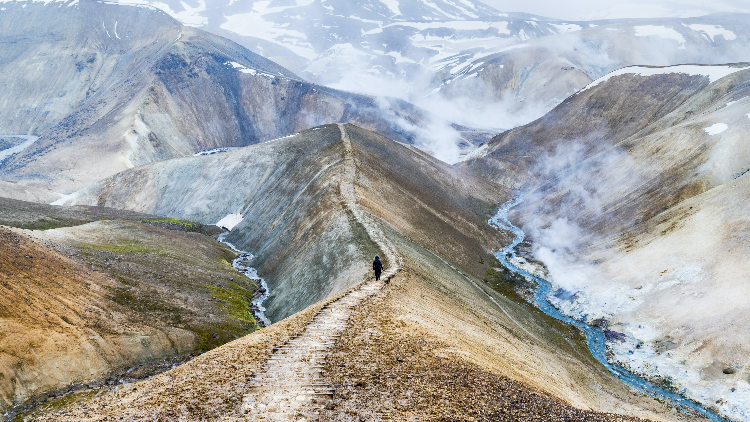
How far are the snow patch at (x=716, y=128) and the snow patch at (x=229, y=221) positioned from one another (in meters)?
85.6

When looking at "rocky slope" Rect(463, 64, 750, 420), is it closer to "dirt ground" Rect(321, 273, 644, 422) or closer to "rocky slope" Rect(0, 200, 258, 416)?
"dirt ground" Rect(321, 273, 644, 422)

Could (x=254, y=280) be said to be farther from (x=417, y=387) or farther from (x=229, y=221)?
(x=417, y=387)

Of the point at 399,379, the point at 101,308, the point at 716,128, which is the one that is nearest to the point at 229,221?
the point at 101,308

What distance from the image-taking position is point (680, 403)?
45.9m

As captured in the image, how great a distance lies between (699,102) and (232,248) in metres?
103

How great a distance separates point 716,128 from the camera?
92.1 m

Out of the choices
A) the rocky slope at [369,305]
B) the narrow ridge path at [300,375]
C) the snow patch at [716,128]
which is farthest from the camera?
the snow patch at [716,128]

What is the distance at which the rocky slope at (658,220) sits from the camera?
171 ft

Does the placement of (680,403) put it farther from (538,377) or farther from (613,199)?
(613,199)

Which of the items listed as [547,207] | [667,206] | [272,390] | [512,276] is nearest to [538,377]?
[272,390]

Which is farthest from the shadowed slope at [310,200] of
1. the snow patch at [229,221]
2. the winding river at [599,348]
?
the winding river at [599,348]

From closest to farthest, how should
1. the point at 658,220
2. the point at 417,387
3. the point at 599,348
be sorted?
1. the point at 417,387
2. the point at 599,348
3. the point at 658,220

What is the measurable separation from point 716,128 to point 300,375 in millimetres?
94655

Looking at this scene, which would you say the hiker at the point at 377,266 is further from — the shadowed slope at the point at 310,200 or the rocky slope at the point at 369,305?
the shadowed slope at the point at 310,200
